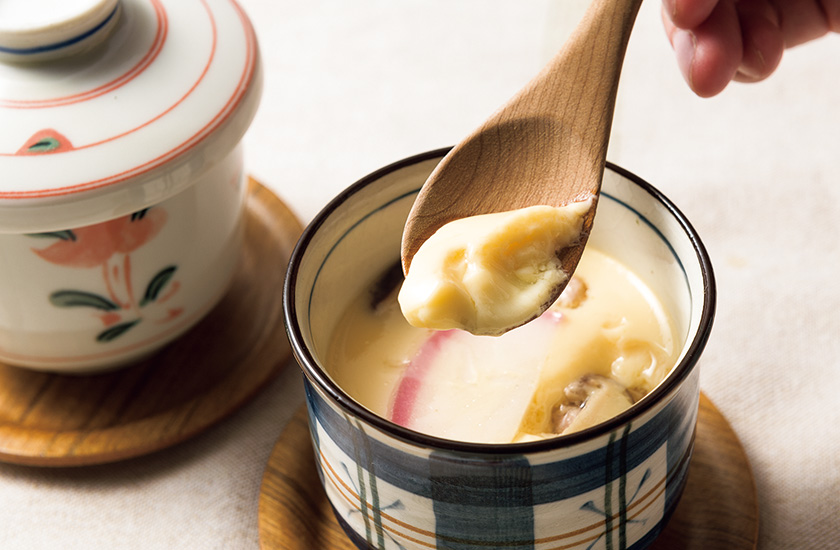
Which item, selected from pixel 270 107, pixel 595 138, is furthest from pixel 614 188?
pixel 270 107

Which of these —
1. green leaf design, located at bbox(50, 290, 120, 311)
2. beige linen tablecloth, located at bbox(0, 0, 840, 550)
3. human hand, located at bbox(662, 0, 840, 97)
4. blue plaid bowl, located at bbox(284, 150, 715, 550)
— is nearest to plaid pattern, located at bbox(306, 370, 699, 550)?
blue plaid bowl, located at bbox(284, 150, 715, 550)

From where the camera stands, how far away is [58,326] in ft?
3.36

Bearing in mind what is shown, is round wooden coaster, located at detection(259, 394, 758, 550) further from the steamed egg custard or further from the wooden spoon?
the wooden spoon

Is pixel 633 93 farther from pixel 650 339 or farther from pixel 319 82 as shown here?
pixel 650 339

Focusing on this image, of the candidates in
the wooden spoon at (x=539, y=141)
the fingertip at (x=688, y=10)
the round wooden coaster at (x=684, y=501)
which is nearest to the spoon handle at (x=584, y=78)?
the wooden spoon at (x=539, y=141)

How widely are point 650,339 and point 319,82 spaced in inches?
33.9

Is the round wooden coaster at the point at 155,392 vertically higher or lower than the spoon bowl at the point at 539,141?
lower

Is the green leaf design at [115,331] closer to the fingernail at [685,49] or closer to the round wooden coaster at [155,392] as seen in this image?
the round wooden coaster at [155,392]

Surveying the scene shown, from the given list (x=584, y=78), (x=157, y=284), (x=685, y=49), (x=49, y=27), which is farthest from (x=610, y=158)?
(x=49, y=27)

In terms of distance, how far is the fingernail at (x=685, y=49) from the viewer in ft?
3.56

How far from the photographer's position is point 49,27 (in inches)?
37.4

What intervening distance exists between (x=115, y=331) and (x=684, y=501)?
2.12ft

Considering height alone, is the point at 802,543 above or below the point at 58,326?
above

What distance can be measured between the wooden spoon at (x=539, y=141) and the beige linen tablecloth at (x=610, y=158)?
378 millimetres
